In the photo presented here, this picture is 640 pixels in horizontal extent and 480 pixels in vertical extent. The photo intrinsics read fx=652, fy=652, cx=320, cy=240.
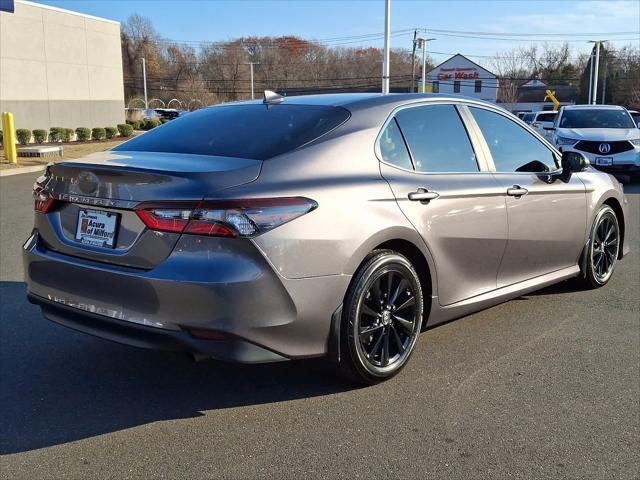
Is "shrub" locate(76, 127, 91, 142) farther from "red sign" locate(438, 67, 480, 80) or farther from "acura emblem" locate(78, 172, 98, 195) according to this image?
"red sign" locate(438, 67, 480, 80)

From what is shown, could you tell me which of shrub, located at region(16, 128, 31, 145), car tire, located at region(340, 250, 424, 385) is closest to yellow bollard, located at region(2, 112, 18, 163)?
shrub, located at region(16, 128, 31, 145)

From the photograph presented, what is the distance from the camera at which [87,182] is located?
11.4 ft

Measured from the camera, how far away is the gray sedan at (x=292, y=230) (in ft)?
10.3

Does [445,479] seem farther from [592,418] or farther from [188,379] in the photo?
[188,379]

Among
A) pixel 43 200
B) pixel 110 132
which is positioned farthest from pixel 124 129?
pixel 43 200

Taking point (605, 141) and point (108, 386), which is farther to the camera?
point (605, 141)

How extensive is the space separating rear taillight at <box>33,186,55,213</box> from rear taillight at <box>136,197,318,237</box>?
807 mm

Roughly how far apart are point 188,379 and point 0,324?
1888mm

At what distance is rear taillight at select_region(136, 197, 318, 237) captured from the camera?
3080 mm

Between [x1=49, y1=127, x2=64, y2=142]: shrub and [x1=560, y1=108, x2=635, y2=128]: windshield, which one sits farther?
[x1=49, y1=127, x2=64, y2=142]: shrub

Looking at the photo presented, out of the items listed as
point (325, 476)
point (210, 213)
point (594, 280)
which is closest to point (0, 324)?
point (210, 213)

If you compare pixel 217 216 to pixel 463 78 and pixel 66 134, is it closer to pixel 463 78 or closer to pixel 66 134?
pixel 66 134

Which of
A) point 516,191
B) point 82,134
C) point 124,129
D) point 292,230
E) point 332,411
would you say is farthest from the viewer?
point 124,129

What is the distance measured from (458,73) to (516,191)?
3848 inches
